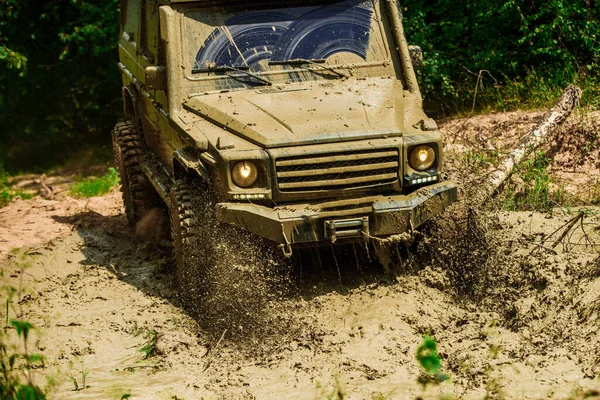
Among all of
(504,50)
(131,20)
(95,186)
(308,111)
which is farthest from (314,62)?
(95,186)

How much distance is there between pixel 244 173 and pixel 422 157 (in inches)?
43.7

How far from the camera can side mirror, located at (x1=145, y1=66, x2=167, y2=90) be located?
6836 mm

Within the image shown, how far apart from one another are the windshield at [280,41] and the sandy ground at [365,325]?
1.34 metres

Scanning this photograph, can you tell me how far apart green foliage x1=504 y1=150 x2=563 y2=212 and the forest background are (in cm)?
135

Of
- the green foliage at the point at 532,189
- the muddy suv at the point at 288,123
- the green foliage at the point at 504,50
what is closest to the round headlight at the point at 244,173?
the muddy suv at the point at 288,123

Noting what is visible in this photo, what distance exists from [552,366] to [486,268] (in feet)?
4.29

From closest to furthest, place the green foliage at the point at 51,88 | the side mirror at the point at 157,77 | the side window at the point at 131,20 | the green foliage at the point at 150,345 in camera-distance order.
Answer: the green foliage at the point at 150,345 < the side mirror at the point at 157,77 < the side window at the point at 131,20 < the green foliage at the point at 51,88

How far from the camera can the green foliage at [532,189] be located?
7.75m

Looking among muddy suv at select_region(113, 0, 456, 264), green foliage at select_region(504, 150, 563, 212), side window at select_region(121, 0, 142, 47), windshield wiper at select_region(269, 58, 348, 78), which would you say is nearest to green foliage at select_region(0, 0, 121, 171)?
side window at select_region(121, 0, 142, 47)

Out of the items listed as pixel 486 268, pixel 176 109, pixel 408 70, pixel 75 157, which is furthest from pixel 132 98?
pixel 75 157

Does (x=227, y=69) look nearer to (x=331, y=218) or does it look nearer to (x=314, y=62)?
(x=314, y=62)

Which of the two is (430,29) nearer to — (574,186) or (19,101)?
(574,186)

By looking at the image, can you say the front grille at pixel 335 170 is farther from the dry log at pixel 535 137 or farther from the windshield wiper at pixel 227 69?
the dry log at pixel 535 137

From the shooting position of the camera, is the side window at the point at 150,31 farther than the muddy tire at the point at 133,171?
No
